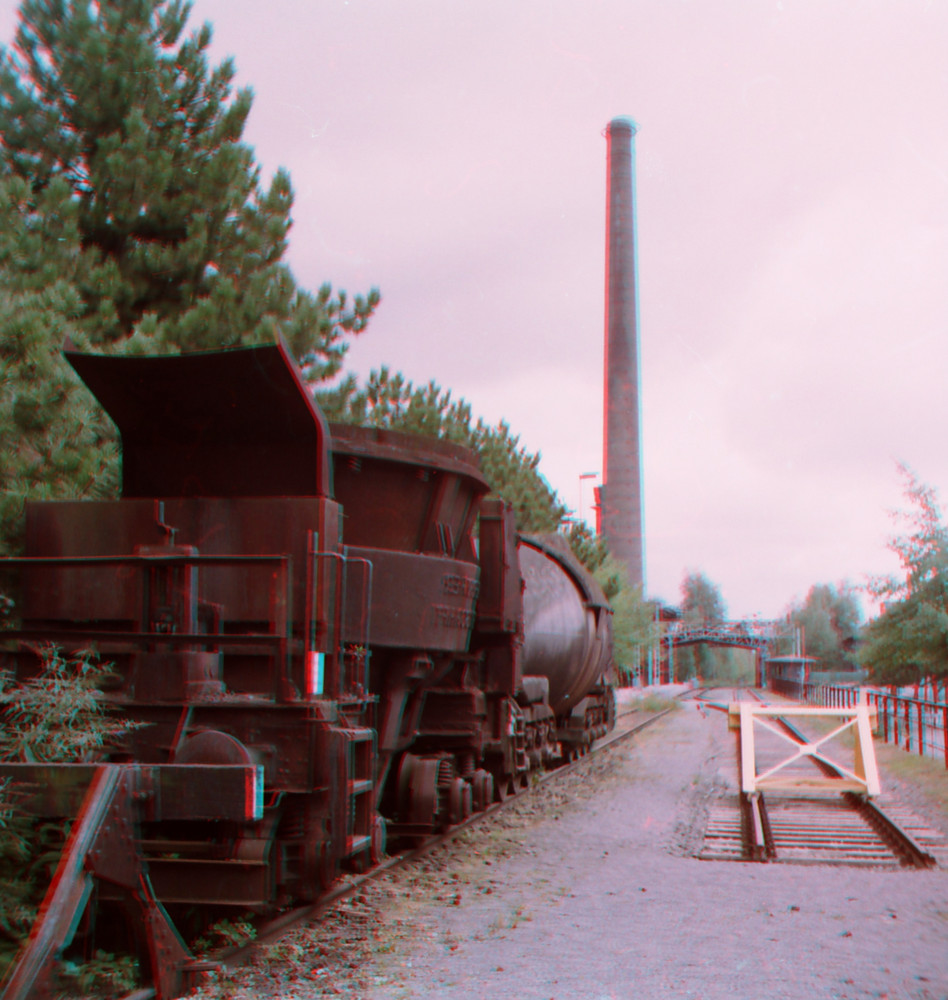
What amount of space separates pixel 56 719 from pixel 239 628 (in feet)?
4.12

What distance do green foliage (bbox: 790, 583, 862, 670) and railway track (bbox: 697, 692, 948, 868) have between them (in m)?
79.0

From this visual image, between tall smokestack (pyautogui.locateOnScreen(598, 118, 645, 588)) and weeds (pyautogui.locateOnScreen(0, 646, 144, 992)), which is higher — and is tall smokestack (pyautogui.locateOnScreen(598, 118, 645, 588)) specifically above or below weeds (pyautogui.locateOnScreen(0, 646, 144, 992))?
above

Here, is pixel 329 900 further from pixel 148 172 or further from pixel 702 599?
pixel 702 599

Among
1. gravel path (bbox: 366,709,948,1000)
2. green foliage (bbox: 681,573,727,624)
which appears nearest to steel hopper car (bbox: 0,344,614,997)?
gravel path (bbox: 366,709,948,1000)

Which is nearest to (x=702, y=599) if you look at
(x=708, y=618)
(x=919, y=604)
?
(x=708, y=618)

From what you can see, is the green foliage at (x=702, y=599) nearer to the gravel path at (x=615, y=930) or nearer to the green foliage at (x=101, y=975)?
the gravel path at (x=615, y=930)

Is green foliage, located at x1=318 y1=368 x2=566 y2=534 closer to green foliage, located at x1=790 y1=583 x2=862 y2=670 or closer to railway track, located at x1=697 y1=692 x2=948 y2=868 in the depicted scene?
railway track, located at x1=697 y1=692 x2=948 y2=868

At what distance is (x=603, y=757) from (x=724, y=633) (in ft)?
296

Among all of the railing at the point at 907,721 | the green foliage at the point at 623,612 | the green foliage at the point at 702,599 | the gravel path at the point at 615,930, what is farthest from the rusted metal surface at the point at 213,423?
the green foliage at the point at 702,599

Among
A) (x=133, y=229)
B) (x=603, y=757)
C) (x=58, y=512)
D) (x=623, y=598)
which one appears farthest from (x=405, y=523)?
(x=623, y=598)

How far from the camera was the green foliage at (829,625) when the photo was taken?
10312 cm

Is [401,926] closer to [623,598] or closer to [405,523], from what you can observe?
[405,523]

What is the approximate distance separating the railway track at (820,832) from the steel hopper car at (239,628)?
321cm

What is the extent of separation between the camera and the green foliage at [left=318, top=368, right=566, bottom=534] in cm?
2306
